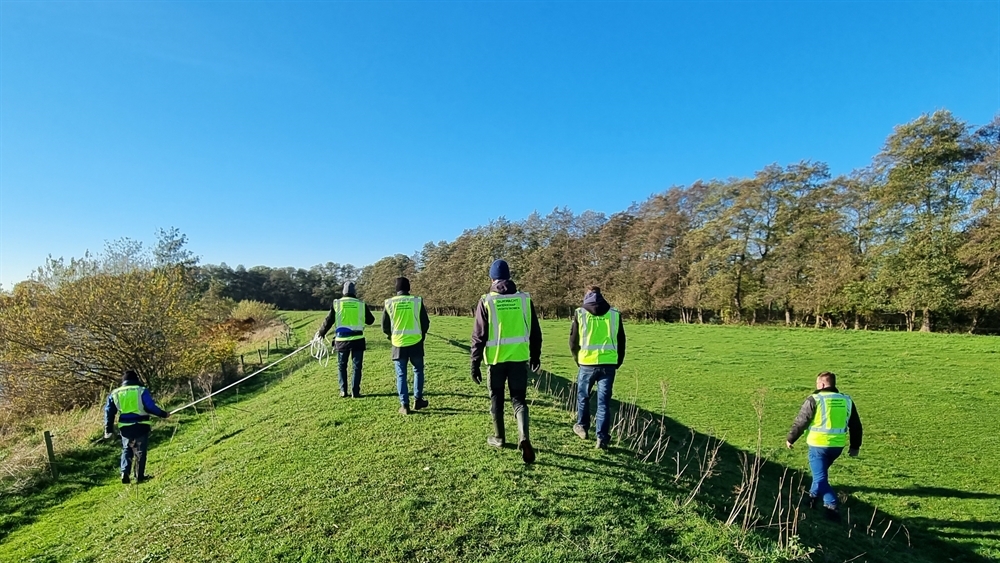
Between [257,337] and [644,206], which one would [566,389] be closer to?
[257,337]

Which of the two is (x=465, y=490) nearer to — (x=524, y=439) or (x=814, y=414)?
(x=524, y=439)

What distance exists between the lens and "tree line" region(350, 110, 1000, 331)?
29.4 metres

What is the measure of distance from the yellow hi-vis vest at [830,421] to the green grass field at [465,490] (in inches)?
43.4

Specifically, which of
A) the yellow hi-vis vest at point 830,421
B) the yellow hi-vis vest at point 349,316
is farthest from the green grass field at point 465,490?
the yellow hi-vis vest at point 349,316

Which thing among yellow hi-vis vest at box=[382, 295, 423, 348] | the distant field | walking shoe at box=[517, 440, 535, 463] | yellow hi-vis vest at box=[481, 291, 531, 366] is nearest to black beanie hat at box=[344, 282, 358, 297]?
Result: yellow hi-vis vest at box=[382, 295, 423, 348]

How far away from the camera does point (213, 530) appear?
4867 mm

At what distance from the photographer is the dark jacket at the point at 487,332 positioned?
5828 millimetres

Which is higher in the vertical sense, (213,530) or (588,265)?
(588,265)

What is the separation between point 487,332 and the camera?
5.85m

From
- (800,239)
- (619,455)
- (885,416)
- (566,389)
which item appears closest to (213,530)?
(619,455)

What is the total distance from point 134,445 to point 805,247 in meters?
44.5

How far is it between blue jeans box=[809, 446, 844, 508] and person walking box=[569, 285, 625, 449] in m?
3.00

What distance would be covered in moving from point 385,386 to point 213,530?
5722mm

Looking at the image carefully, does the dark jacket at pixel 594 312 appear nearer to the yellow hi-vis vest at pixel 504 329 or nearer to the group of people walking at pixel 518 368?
the group of people walking at pixel 518 368
